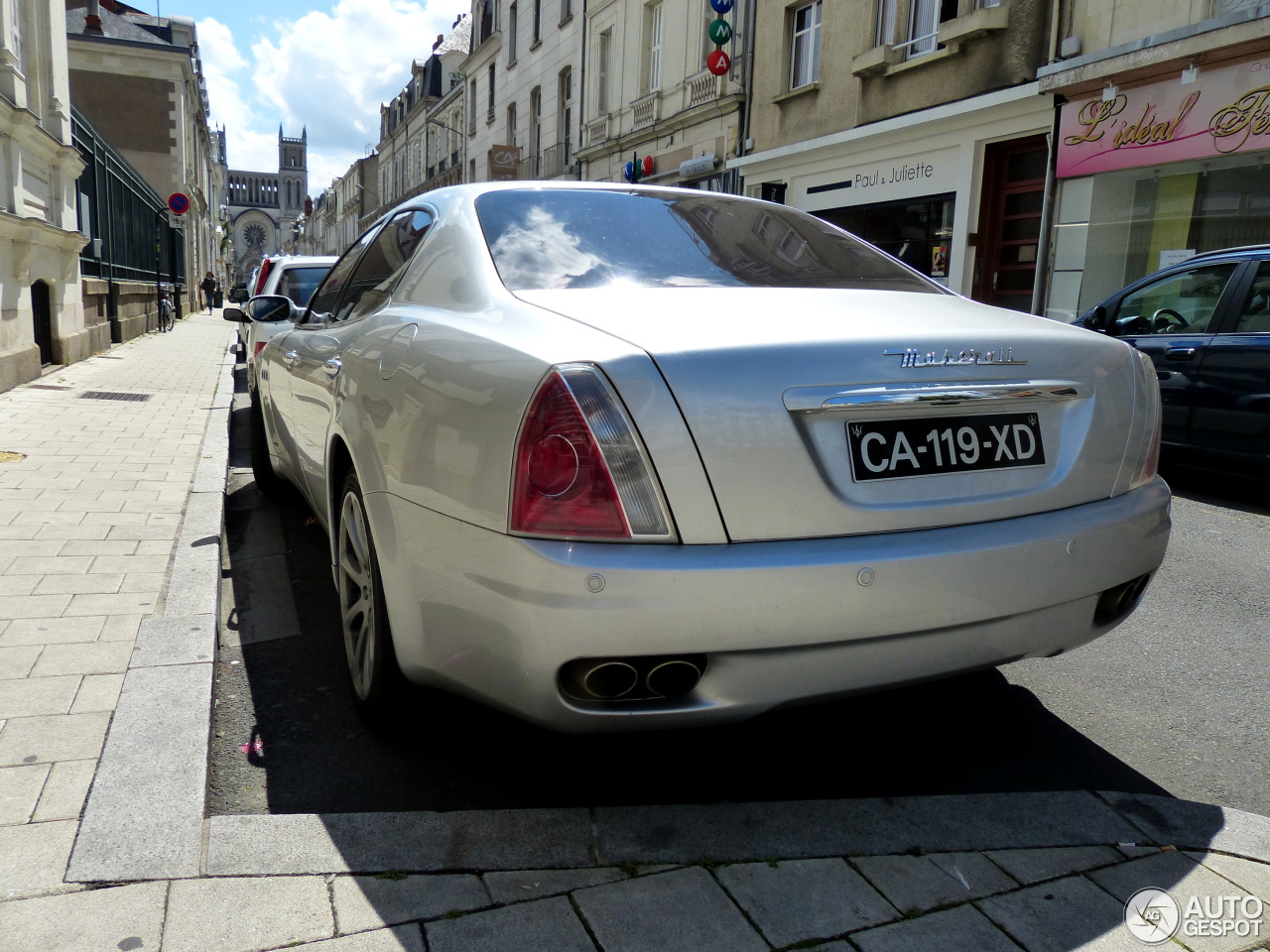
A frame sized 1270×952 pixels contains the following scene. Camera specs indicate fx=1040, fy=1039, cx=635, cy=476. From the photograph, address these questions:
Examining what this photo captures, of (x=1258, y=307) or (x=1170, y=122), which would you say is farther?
(x=1170, y=122)

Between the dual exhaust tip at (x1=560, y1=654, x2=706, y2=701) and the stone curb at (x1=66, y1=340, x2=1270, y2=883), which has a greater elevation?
the dual exhaust tip at (x1=560, y1=654, x2=706, y2=701)

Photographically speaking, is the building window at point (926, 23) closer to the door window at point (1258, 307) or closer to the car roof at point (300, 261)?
the car roof at point (300, 261)

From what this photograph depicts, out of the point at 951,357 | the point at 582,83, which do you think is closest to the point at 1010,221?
the point at 951,357

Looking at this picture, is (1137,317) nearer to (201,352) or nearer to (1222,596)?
(1222,596)

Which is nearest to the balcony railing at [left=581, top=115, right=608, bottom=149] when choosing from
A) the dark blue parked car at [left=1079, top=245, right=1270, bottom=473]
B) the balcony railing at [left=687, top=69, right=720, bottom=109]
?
the balcony railing at [left=687, top=69, right=720, bottom=109]

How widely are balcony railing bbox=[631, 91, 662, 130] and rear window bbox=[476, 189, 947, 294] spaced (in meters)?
21.0

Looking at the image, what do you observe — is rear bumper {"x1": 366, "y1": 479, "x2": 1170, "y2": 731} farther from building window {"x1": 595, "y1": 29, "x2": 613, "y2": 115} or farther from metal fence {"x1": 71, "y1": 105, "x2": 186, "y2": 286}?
building window {"x1": 595, "y1": 29, "x2": 613, "y2": 115}

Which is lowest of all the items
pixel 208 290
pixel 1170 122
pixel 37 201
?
pixel 208 290

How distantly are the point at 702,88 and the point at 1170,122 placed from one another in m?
11.4

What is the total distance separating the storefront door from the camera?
45.2 ft

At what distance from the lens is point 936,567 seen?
85.2 inches

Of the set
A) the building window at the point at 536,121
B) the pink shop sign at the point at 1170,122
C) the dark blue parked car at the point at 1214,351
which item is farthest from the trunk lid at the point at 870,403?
the building window at the point at 536,121

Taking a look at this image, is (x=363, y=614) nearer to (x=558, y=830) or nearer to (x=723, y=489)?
(x=558, y=830)

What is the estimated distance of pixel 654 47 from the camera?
23828mm
